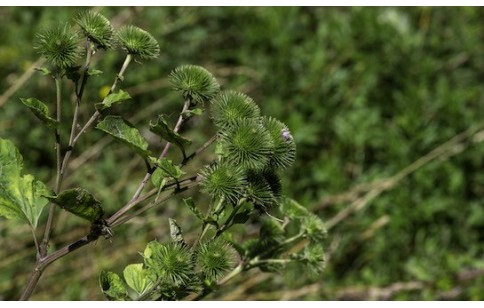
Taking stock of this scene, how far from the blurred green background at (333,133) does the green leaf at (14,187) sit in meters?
1.69

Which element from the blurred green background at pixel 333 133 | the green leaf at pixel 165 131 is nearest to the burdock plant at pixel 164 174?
the green leaf at pixel 165 131

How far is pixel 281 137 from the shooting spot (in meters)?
→ 1.14

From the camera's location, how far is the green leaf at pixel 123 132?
3.59 ft

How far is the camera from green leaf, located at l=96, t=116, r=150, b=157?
3.59 ft

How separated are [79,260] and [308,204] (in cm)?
103

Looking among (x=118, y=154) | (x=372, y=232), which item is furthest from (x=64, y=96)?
(x=372, y=232)

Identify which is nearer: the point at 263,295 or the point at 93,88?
the point at 263,295

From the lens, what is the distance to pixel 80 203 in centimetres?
108

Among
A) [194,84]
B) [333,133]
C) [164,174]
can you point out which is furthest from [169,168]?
[333,133]

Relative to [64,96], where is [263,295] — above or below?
below

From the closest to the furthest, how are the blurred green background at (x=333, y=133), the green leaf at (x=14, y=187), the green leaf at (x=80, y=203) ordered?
the green leaf at (x=80, y=203) < the green leaf at (x=14, y=187) < the blurred green background at (x=333, y=133)

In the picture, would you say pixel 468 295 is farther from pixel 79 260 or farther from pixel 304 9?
pixel 304 9

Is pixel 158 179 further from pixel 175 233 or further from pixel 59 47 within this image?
pixel 59 47

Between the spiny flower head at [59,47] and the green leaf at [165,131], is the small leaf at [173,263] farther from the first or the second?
the spiny flower head at [59,47]
